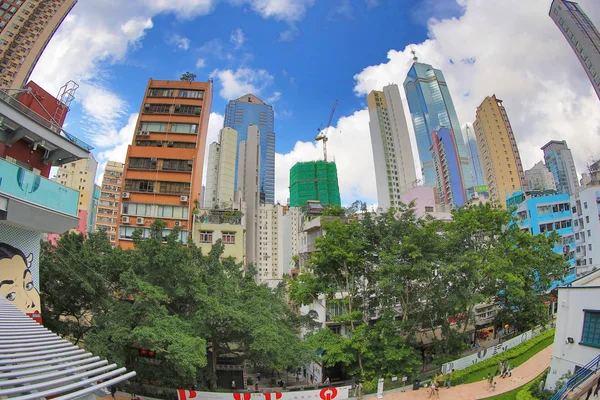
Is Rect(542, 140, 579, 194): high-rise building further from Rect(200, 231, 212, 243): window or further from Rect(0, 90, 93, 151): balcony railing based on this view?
Rect(0, 90, 93, 151): balcony railing

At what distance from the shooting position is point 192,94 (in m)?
34.2

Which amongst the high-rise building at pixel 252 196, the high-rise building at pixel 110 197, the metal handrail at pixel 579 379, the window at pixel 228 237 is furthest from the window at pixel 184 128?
the high-rise building at pixel 110 197

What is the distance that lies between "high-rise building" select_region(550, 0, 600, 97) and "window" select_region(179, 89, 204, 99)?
64.5 m

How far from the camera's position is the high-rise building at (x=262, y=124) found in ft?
485

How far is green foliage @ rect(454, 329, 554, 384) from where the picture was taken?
59.1ft

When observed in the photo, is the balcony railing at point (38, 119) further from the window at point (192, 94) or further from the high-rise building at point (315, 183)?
the high-rise building at point (315, 183)

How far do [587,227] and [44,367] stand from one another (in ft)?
152

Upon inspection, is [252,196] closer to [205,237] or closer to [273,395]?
[205,237]

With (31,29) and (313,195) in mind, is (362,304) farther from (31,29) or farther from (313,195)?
(313,195)

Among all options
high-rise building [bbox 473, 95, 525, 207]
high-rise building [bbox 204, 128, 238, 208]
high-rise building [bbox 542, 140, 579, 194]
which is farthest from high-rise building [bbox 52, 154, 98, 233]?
high-rise building [bbox 542, 140, 579, 194]

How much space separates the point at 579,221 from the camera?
37938 mm

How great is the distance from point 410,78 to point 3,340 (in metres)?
152

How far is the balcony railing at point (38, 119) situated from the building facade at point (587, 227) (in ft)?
144

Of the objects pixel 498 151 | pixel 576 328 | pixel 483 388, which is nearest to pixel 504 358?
pixel 483 388
